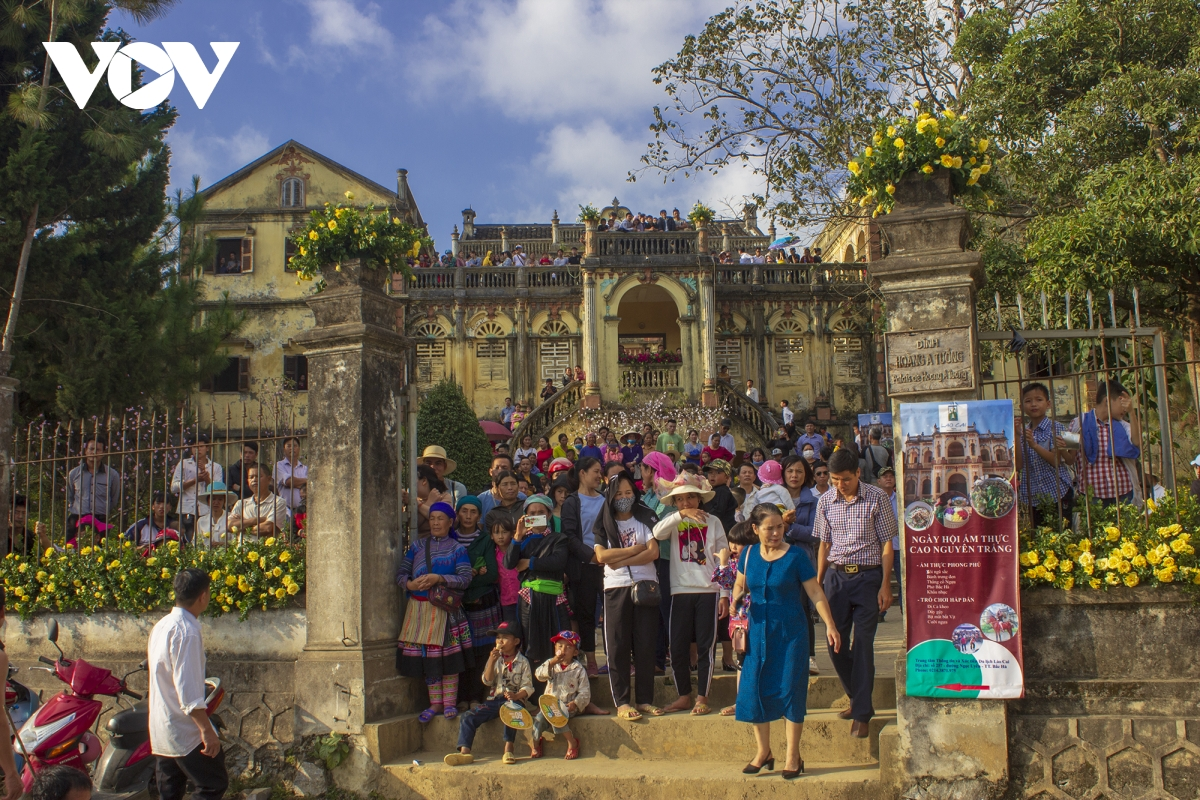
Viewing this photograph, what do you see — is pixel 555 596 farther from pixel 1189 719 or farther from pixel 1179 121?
pixel 1179 121

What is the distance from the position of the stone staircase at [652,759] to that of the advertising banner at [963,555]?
0.59 m

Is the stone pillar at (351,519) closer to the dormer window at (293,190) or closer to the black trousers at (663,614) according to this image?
the black trousers at (663,614)

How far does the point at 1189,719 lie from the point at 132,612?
24.0 feet

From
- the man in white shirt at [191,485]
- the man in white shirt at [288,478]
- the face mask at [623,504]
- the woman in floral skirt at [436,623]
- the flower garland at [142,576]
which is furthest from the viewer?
the man in white shirt at [191,485]

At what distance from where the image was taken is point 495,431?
2427 cm

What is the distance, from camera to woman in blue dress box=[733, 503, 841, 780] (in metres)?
5.85

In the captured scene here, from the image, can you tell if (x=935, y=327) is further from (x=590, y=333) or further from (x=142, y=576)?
(x=590, y=333)

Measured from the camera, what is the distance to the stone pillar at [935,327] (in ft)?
18.1

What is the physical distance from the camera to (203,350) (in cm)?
1780

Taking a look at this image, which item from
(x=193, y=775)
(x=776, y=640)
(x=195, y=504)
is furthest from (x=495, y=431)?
(x=193, y=775)

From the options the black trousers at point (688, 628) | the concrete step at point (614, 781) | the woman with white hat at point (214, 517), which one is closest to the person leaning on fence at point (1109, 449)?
the concrete step at point (614, 781)

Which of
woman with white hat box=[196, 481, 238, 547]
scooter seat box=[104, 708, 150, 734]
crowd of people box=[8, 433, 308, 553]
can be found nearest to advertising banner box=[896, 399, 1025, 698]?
crowd of people box=[8, 433, 308, 553]

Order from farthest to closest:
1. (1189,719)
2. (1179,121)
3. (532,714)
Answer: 1. (1179,121)
2. (532,714)
3. (1189,719)

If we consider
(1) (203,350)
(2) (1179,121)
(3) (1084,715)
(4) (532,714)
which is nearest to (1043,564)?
(3) (1084,715)
